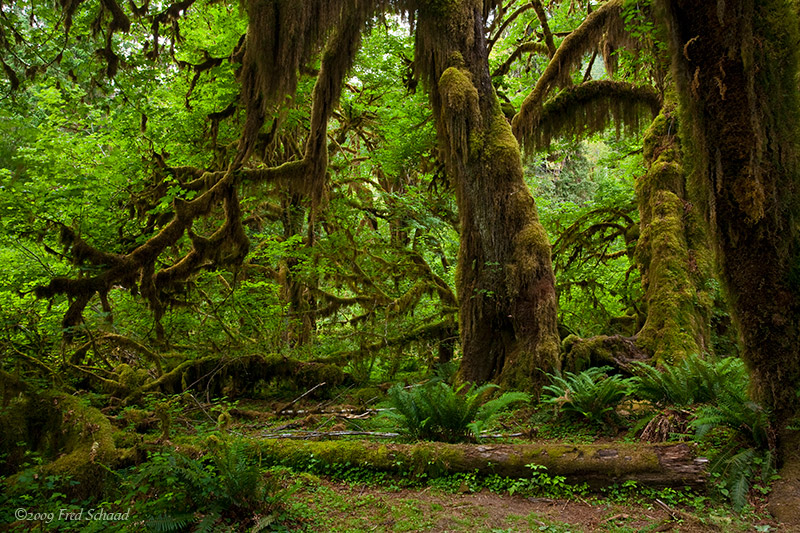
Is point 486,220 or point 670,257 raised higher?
point 486,220

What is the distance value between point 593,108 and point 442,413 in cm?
720

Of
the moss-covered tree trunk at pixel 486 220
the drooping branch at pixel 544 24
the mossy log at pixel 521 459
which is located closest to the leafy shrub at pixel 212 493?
the mossy log at pixel 521 459

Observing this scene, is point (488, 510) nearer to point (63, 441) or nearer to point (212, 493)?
point (212, 493)

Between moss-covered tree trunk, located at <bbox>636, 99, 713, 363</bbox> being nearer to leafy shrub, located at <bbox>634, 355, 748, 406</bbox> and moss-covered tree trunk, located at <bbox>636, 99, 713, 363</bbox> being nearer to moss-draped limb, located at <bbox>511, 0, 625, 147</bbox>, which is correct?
leafy shrub, located at <bbox>634, 355, 748, 406</bbox>

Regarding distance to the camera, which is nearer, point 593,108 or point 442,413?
point 442,413

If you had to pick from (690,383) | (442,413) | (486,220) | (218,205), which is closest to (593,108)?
(486,220)

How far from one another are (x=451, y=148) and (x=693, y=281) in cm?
442

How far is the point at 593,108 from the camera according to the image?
9.26 m

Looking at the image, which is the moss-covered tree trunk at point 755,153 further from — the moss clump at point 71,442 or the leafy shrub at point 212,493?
the moss clump at point 71,442

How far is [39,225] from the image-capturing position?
26.8ft

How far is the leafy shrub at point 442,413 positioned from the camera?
4910 millimetres

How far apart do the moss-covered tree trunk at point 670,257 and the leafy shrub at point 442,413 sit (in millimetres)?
3229

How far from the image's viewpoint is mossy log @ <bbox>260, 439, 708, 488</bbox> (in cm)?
378

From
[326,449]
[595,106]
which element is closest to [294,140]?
[595,106]
